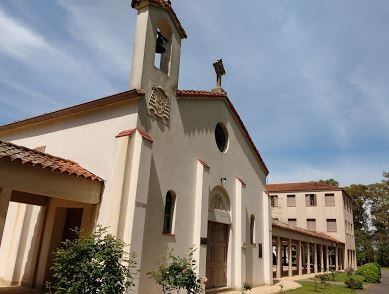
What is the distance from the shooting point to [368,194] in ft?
189

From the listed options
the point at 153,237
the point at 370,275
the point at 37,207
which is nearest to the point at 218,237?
the point at 153,237

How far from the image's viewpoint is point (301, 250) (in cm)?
3231

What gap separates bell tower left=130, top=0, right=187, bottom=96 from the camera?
35.8 feet

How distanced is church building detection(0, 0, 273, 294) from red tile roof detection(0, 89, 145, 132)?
0.15 ft

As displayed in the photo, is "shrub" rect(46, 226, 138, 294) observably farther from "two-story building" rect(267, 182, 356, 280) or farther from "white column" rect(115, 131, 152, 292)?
"two-story building" rect(267, 182, 356, 280)

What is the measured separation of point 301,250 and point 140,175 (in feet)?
89.2

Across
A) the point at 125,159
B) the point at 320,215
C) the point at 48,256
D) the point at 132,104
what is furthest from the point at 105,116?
the point at 320,215

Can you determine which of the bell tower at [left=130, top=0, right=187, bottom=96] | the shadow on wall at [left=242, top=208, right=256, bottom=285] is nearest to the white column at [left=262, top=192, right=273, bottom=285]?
the shadow on wall at [left=242, top=208, right=256, bottom=285]

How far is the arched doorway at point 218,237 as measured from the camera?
536 inches

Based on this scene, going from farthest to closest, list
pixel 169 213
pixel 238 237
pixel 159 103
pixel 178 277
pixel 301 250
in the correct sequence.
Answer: pixel 301 250 → pixel 238 237 → pixel 169 213 → pixel 159 103 → pixel 178 277

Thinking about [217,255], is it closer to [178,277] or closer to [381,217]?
[178,277]

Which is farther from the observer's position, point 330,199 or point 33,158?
point 330,199

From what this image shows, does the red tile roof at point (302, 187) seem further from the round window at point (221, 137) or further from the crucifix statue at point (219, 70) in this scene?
the crucifix statue at point (219, 70)

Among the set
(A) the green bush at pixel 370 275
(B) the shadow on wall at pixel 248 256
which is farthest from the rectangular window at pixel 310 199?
(B) the shadow on wall at pixel 248 256
